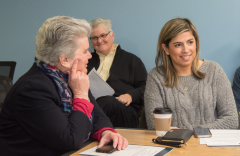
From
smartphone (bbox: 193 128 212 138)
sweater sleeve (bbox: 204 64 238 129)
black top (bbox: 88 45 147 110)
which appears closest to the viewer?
smartphone (bbox: 193 128 212 138)

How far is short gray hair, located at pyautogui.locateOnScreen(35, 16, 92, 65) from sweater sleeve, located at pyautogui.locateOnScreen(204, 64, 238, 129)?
89 cm

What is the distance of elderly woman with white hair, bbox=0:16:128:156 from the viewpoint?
1036mm

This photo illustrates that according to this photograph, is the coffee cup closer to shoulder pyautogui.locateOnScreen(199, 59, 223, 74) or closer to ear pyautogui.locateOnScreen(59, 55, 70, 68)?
ear pyautogui.locateOnScreen(59, 55, 70, 68)

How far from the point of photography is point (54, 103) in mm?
1087

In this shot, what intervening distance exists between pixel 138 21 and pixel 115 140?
1.88 m

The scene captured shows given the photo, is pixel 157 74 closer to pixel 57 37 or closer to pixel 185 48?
pixel 185 48

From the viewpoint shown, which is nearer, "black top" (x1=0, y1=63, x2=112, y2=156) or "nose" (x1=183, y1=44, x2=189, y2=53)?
"black top" (x1=0, y1=63, x2=112, y2=156)

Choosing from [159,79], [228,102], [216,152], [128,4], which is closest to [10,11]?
[128,4]

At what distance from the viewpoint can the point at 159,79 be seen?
1.79 metres

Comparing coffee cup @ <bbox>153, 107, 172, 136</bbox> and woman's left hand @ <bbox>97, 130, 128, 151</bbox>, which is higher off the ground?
coffee cup @ <bbox>153, 107, 172, 136</bbox>

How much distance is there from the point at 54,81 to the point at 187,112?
93 cm

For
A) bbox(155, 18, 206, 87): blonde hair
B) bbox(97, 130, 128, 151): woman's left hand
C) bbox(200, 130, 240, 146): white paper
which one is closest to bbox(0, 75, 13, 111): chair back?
bbox(97, 130, 128, 151): woman's left hand

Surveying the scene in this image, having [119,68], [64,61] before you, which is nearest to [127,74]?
[119,68]

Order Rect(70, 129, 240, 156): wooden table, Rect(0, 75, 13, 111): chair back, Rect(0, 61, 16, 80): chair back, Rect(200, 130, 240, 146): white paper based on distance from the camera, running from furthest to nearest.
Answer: Rect(0, 61, 16, 80): chair back → Rect(0, 75, 13, 111): chair back → Rect(200, 130, 240, 146): white paper → Rect(70, 129, 240, 156): wooden table
